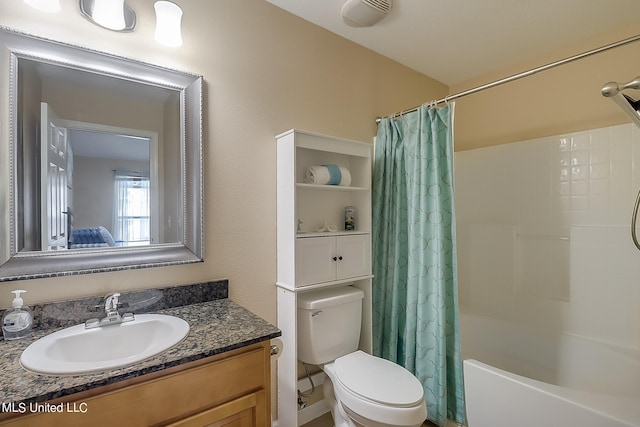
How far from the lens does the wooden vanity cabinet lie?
81 centimetres

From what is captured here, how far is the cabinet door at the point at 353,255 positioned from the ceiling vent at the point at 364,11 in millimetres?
1273

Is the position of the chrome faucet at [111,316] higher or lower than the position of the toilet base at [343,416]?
higher

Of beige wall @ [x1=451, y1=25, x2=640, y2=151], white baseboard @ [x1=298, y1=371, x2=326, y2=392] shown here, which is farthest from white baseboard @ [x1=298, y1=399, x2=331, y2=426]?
beige wall @ [x1=451, y1=25, x2=640, y2=151]

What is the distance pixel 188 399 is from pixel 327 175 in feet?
4.16

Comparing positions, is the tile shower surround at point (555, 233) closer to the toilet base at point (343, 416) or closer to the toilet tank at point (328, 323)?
the toilet tank at point (328, 323)

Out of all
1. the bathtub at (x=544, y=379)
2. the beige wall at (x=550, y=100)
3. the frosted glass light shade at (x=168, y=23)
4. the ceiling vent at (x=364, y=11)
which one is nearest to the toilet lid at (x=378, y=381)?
the bathtub at (x=544, y=379)

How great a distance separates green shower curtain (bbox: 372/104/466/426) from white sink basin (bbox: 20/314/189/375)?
1.34 meters

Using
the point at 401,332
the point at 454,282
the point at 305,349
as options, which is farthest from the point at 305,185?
the point at 401,332

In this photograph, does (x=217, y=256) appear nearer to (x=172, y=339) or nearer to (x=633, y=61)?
(x=172, y=339)

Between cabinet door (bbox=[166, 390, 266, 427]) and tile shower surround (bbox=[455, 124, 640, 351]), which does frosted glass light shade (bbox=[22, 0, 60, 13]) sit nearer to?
cabinet door (bbox=[166, 390, 266, 427])

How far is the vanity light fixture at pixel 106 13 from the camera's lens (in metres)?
1.23

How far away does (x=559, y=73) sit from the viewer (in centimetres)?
225

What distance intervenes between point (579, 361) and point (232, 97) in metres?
2.56

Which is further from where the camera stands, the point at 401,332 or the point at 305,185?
the point at 401,332
